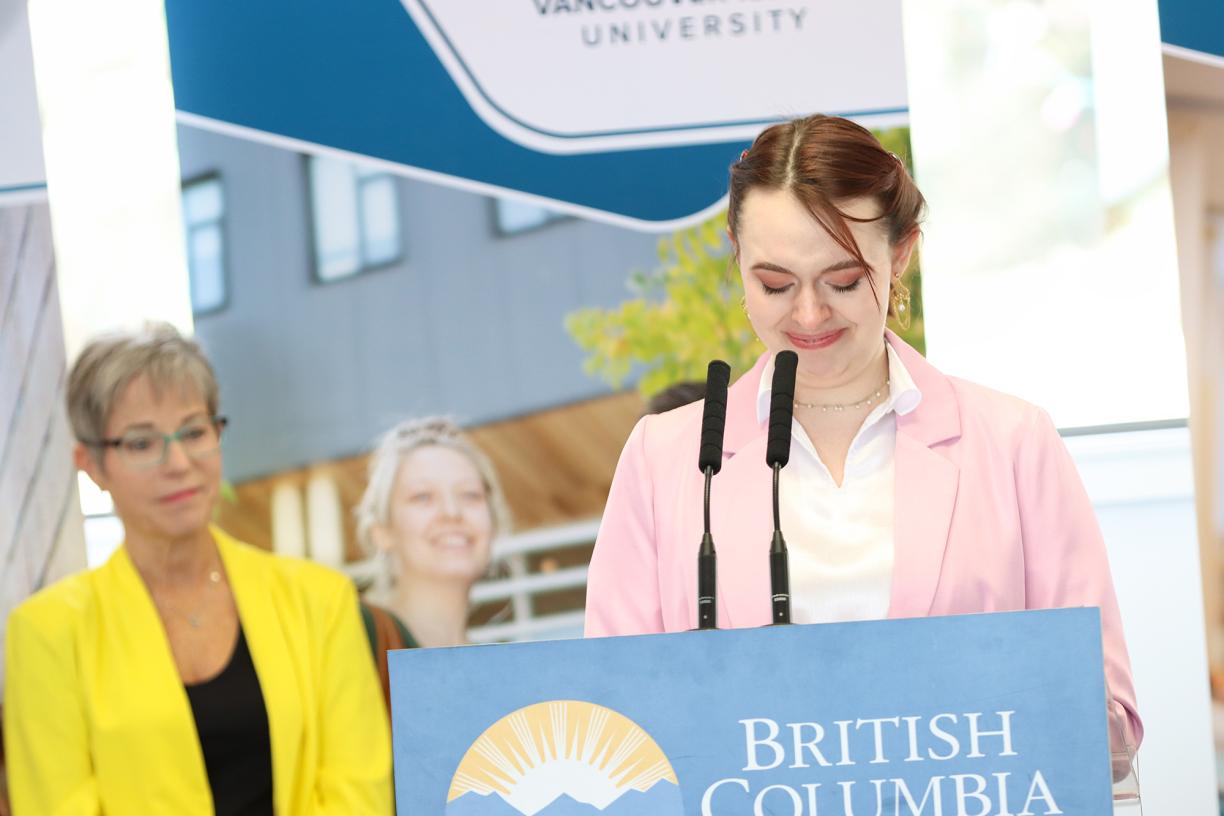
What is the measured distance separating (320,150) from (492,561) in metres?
1.10

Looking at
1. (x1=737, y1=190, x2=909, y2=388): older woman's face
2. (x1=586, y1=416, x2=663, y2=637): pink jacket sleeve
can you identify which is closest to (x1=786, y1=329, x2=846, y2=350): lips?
(x1=737, y1=190, x2=909, y2=388): older woman's face

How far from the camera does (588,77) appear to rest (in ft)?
11.6

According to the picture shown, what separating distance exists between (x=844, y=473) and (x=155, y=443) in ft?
6.01

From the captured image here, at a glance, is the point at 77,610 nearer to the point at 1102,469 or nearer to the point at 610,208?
the point at 610,208

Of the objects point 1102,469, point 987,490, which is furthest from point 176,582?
point 1102,469

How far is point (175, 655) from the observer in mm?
3047

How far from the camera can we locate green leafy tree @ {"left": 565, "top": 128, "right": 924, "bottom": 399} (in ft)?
11.4

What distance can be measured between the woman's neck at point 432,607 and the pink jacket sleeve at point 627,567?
1.46m

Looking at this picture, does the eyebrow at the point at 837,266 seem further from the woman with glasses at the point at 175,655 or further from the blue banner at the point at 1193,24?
the blue banner at the point at 1193,24

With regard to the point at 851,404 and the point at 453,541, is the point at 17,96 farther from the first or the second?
the point at 851,404

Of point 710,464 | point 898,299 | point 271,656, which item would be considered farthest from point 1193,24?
point 271,656

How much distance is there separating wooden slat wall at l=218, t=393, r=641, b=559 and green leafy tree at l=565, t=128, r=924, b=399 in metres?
0.08

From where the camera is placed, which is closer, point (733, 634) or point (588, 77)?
point (733, 634)

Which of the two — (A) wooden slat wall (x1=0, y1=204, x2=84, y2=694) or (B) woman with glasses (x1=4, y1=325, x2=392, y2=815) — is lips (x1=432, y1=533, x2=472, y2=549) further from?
(A) wooden slat wall (x1=0, y1=204, x2=84, y2=694)
